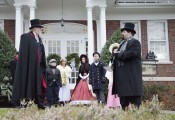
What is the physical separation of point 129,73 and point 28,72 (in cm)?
216

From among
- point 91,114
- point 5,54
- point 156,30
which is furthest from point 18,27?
point 91,114

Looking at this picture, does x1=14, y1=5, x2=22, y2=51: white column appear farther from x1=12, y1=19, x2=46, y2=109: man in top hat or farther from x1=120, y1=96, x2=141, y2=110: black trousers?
x1=120, y1=96, x2=141, y2=110: black trousers

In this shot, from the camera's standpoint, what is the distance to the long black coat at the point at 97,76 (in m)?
11.6

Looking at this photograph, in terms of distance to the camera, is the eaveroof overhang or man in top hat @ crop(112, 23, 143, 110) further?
the eaveroof overhang

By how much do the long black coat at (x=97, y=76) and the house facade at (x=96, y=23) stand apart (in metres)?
5.66

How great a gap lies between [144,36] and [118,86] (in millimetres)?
12230

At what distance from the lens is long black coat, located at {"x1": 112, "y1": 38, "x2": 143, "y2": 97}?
6.36m

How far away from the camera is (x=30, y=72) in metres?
7.45

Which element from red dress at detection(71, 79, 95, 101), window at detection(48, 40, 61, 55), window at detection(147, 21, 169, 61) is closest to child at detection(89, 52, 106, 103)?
red dress at detection(71, 79, 95, 101)

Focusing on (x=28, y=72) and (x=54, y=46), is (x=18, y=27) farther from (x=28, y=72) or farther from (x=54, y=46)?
(x=28, y=72)

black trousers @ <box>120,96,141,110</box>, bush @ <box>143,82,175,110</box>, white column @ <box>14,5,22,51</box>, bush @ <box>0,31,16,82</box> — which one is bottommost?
bush @ <box>143,82,175,110</box>

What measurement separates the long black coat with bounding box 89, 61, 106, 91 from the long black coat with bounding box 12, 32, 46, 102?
4.13 meters

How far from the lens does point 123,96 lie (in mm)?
6422

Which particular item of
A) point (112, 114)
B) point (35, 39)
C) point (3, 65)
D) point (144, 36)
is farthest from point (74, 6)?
point (112, 114)
